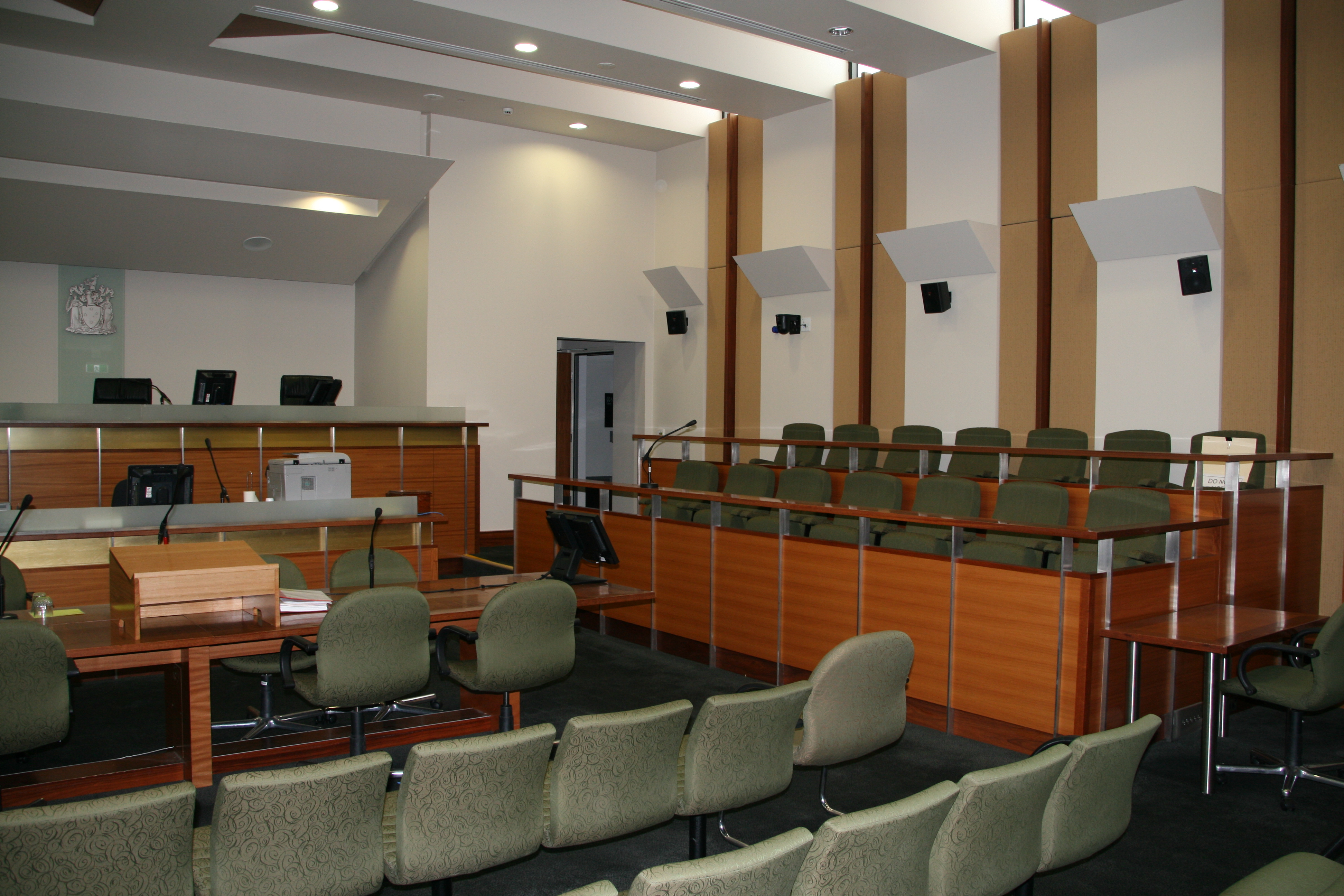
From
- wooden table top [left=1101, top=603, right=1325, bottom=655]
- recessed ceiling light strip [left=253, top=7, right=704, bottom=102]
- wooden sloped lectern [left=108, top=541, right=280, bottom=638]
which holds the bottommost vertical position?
wooden table top [left=1101, top=603, right=1325, bottom=655]

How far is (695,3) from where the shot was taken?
7664mm

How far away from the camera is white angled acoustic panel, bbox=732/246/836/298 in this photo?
9961 millimetres

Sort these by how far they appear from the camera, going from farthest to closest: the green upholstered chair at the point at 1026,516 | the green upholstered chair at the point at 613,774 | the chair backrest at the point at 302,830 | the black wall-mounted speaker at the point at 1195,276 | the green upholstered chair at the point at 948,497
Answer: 1. the black wall-mounted speaker at the point at 1195,276
2. the green upholstered chair at the point at 948,497
3. the green upholstered chair at the point at 1026,516
4. the green upholstered chair at the point at 613,774
5. the chair backrest at the point at 302,830

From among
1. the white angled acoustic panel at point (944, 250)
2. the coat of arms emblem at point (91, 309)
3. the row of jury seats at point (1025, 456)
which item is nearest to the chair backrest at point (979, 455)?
the row of jury seats at point (1025, 456)

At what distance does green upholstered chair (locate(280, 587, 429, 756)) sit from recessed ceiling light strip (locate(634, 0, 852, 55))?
554 cm

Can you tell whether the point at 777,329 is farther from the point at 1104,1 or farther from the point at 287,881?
the point at 287,881

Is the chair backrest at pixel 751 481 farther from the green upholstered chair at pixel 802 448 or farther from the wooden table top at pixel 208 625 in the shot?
the wooden table top at pixel 208 625

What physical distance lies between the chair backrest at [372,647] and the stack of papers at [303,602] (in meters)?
0.29

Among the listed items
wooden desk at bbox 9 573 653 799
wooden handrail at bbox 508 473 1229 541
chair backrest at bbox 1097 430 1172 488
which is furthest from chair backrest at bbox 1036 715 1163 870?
chair backrest at bbox 1097 430 1172 488

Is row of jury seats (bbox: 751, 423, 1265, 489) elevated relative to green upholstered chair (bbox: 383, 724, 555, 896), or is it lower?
elevated

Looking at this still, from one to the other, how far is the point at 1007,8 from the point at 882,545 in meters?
5.92

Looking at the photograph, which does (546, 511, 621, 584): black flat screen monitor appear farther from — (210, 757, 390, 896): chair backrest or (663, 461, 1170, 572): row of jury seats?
(210, 757, 390, 896): chair backrest

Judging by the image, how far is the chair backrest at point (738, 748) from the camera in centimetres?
274

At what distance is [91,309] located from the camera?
10.6 meters
